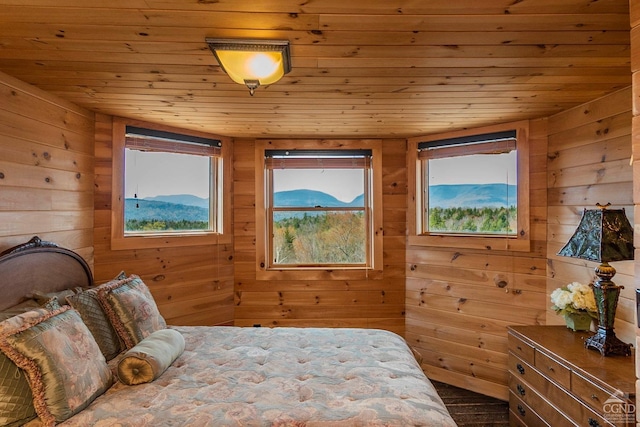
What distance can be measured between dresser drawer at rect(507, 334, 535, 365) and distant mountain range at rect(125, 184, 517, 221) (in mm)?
1200

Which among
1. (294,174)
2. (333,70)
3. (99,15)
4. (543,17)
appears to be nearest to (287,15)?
(333,70)

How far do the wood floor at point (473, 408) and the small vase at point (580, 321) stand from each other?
36.8 inches

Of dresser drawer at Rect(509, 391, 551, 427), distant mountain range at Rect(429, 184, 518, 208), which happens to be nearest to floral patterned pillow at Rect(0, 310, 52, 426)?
dresser drawer at Rect(509, 391, 551, 427)

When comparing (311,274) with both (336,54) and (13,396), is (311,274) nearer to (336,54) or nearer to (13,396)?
(336,54)

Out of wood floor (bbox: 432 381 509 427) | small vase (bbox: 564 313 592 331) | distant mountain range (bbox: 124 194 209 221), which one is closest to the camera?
small vase (bbox: 564 313 592 331)

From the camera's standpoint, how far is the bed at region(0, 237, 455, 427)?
1.37 metres

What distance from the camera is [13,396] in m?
1.35

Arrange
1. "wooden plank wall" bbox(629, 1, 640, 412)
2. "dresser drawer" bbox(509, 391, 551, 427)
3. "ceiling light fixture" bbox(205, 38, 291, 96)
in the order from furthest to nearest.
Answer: "dresser drawer" bbox(509, 391, 551, 427) → "ceiling light fixture" bbox(205, 38, 291, 96) → "wooden plank wall" bbox(629, 1, 640, 412)

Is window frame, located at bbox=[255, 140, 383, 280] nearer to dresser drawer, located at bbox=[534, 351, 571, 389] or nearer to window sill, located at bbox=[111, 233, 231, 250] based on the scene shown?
window sill, located at bbox=[111, 233, 231, 250]

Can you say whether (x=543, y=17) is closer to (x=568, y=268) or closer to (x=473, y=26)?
(x=473, y=26)

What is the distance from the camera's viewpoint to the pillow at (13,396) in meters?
1.33

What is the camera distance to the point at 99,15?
141cm

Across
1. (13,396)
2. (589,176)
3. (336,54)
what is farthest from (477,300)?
(13,396)

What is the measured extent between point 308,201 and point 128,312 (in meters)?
1.96
